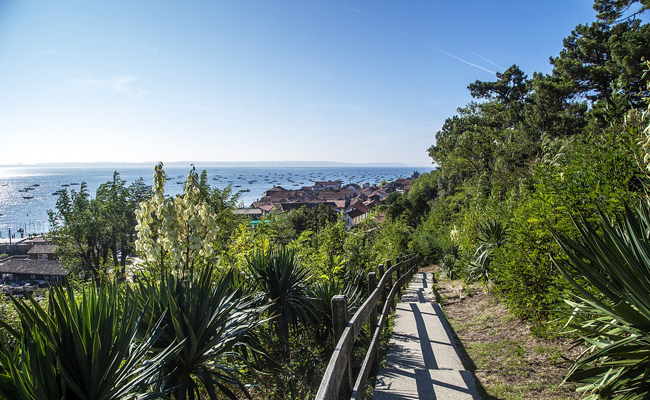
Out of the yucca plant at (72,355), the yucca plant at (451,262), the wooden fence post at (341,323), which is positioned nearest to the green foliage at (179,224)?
the yucca plant at (72,355)

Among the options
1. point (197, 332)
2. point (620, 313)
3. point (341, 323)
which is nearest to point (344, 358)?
point (341, 323)

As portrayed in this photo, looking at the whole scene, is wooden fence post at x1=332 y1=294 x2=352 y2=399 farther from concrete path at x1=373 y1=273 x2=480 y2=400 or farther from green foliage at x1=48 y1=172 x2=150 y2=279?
green foliage at x1=48 y1=172 x2=150 y2=279

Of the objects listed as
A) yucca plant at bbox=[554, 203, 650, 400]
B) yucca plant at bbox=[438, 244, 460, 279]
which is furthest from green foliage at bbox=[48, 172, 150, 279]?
yucca plant at bbox=[554, 203, 650, 400]

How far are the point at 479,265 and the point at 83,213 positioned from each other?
1881 inches

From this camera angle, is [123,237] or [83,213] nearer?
[83,213]

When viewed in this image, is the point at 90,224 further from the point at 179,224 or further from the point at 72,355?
the point at 72,355

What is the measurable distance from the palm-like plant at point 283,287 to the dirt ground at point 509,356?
2226 mm

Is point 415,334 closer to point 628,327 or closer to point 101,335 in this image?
point 628,327

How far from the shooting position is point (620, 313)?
7.79 feet

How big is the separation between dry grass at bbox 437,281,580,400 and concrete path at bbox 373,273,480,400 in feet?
0.87

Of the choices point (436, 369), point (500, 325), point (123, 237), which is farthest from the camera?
point (123, 237)

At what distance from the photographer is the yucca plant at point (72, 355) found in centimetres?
218

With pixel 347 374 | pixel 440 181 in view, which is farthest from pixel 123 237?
pixel 347 374

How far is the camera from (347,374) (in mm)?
3141
